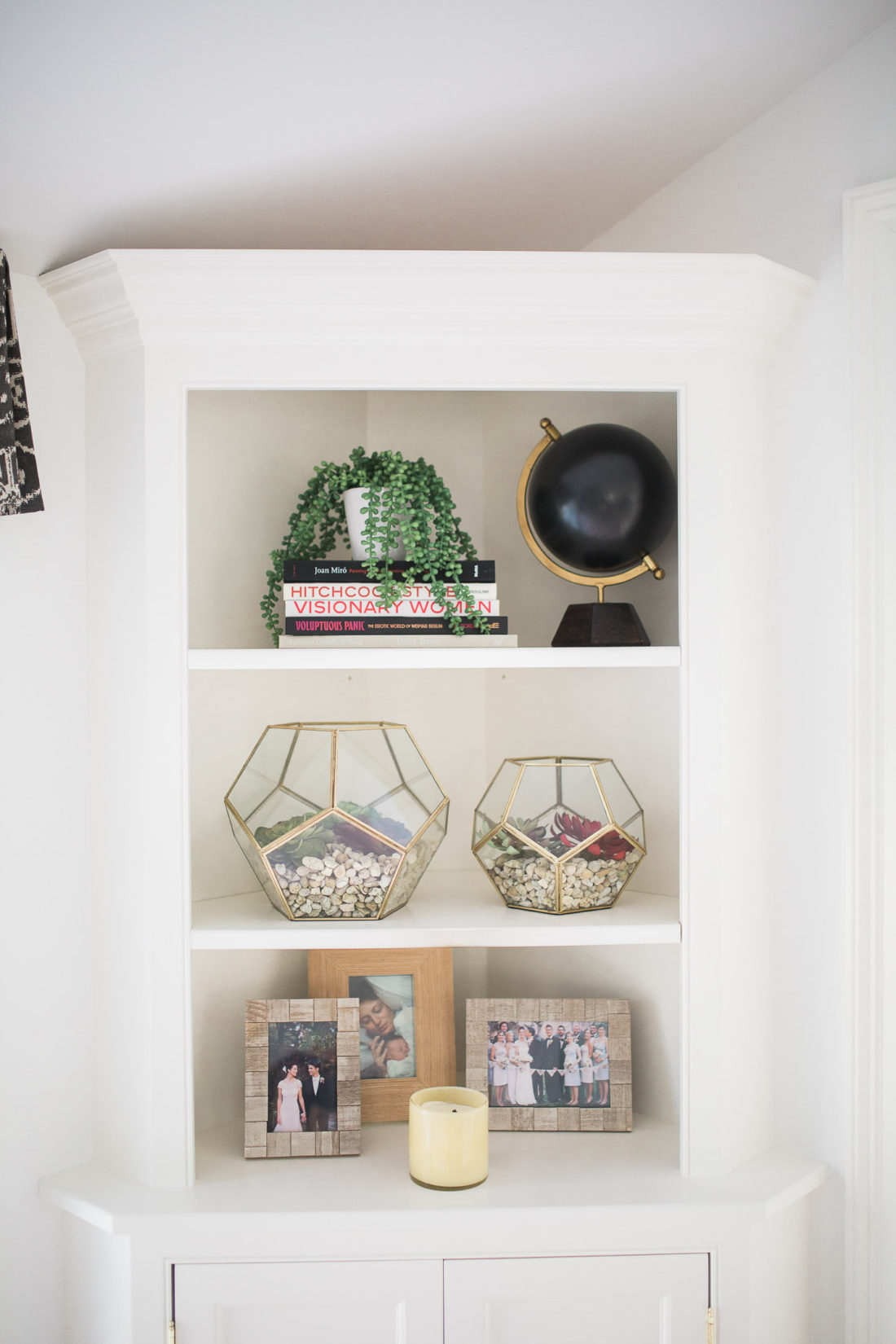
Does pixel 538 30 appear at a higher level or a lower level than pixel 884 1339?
higher

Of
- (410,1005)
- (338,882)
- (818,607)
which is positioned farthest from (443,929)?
(818,607)

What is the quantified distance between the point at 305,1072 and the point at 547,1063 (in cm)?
41

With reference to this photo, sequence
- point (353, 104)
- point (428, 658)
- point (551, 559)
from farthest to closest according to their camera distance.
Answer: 1. point (551, 559)
2. point (428, 658)
3. point (353, 104)

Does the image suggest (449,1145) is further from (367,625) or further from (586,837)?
(367,625)

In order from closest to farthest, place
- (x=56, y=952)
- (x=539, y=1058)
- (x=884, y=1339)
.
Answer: (x=884, y=1339), (x=56, y=952), (x=539, y=1058)

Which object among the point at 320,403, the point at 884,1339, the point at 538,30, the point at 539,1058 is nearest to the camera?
the point at 538,30

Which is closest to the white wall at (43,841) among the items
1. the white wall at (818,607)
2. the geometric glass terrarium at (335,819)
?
the geometric glass terrarium at (335,819)

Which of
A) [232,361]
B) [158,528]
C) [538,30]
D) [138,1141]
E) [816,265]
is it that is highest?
[538,30]

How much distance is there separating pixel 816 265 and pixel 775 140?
239mm

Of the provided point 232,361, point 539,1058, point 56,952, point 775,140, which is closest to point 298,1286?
point 539,1058

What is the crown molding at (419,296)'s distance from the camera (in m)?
1.41

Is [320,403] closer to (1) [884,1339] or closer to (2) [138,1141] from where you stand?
(2) [138,1141]

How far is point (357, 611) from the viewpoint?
1534 mm

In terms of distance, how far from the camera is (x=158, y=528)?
1.47m
